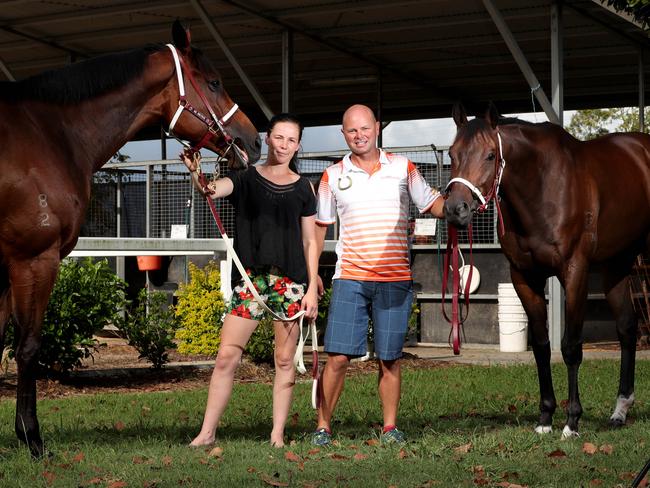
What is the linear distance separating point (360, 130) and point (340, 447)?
1799mm

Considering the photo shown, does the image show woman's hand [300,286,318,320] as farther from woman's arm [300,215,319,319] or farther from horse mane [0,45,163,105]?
horse mane [0,45,163,105]

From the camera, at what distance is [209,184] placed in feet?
17.9

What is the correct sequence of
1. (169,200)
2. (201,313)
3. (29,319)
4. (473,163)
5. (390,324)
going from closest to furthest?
1. (29,319)
2. (390,324)
3. (473,163)
4. (201,313)
5. (169,200)

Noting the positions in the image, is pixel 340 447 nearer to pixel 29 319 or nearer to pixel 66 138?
pixel 29 319

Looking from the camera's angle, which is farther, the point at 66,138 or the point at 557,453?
the point at 557,453

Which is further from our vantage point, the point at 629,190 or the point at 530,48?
the point at 530,48

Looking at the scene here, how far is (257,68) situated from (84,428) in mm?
14205

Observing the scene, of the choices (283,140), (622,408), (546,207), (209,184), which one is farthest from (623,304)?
(209,184)

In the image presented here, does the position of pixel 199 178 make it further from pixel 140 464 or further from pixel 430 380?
pixel 430 380

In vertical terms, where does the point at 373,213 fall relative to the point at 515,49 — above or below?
below

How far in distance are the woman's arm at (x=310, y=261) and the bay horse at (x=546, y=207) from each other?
0.91 meters

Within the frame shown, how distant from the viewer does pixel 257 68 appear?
20.2 m

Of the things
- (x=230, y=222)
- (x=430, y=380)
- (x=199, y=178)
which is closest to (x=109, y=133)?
(x=199, y=178)

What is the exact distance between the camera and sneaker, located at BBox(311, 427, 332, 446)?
228 inches
